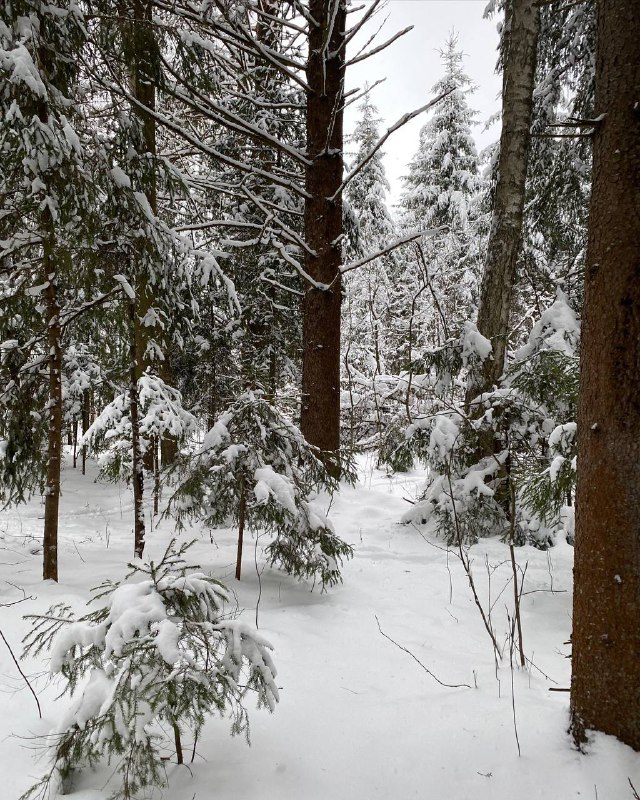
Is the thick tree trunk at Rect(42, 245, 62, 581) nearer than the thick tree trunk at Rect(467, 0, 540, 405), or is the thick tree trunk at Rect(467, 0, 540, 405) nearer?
the thick tree trunk at Rect(42, 245, 62, 581)

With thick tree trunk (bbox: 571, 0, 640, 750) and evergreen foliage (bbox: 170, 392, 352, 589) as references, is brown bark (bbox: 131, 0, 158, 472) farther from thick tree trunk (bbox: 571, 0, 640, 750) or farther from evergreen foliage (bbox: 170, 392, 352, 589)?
thick tree trunk (bbox: 571, 0, 640, 750)

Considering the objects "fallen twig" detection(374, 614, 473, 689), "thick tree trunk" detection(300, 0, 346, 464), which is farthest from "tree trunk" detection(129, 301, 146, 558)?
"fallen twig" detection(374, 614, 473, 689)

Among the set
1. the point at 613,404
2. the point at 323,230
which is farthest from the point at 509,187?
the point at 613,404

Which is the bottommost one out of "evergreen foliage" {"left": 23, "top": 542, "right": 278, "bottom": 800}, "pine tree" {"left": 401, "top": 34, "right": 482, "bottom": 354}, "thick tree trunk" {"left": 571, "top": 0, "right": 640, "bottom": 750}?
"evergreen foliage" {"left": 23, "top": 542, "right": 278, "bottom": 800}

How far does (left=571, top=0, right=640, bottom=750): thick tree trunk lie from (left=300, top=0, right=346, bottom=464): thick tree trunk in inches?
173

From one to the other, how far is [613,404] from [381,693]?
2214 millimetres

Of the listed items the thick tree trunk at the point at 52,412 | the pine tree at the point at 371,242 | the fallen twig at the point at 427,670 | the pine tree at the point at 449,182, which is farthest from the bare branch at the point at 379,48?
the pine tree at the point at 449,182

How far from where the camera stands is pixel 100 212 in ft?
15.2

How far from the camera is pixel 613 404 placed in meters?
2.23

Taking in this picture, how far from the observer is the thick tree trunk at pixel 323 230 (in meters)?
6.64

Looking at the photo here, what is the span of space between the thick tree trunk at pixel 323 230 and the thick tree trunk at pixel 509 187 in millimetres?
2021

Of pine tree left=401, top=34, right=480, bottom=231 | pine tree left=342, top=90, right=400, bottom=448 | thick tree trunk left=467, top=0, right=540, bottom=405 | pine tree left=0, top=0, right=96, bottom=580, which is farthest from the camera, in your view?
pine tree left=401, top=34, right=480, bottom=231

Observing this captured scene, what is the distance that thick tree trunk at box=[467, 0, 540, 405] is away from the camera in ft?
18.6

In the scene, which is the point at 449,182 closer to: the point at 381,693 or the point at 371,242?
the point at 371,242
